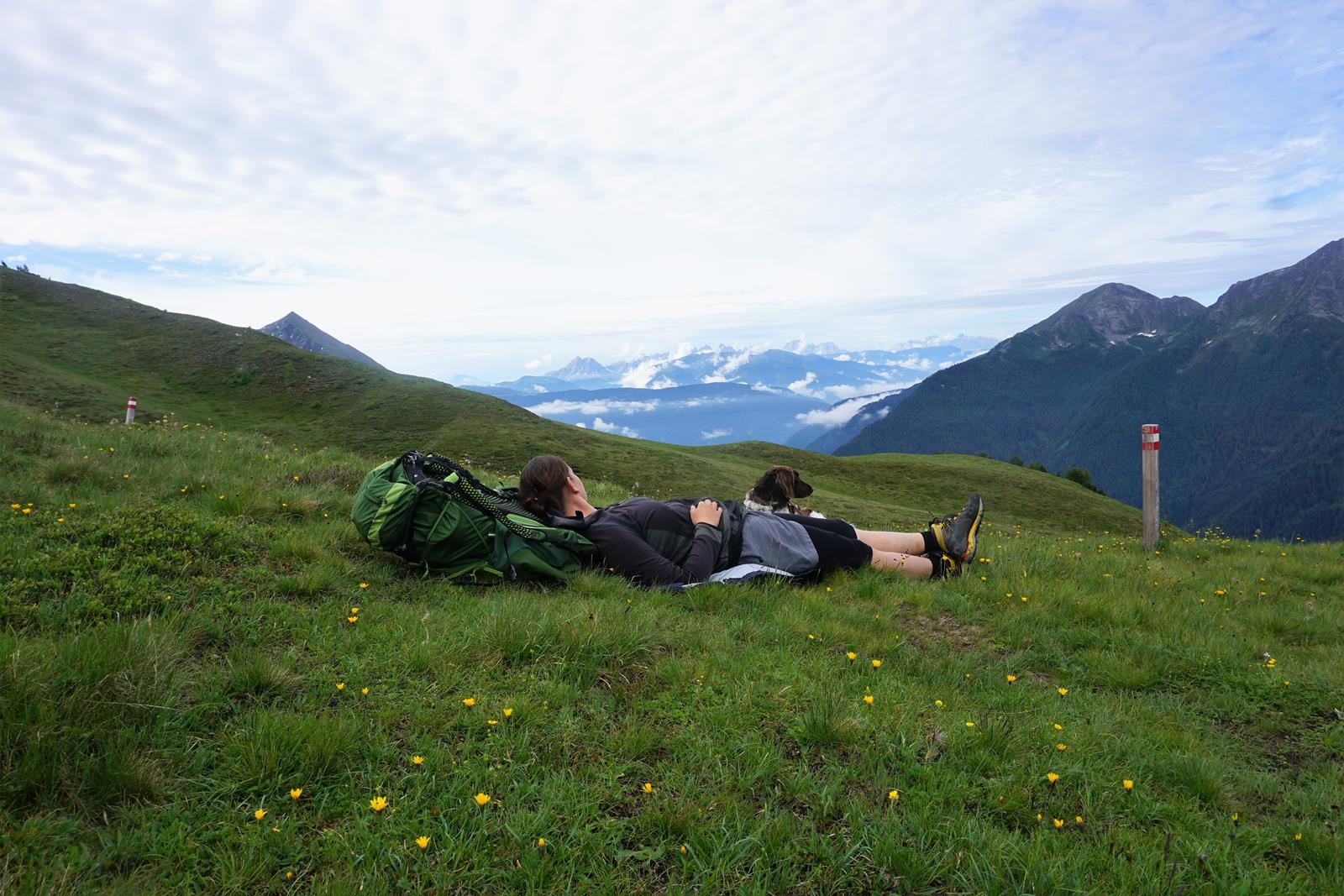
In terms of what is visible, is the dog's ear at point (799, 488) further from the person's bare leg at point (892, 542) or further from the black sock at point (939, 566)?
the black sock at point (939, 566)

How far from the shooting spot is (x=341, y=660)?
3.96 metres

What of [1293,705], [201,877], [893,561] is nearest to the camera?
[201,877]

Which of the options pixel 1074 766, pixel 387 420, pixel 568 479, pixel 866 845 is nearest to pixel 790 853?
pixel 866 845

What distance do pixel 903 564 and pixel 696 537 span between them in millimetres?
2610

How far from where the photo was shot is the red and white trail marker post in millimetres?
10477

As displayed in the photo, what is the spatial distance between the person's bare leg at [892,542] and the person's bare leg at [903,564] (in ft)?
0.50

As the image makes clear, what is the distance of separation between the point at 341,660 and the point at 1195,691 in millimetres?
6170

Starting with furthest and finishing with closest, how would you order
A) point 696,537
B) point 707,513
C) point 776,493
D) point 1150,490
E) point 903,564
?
point 1150,490
point 776,493
point 903,564
point 707,513
point 696,537

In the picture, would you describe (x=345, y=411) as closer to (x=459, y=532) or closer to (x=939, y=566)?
(x=459, y=532)

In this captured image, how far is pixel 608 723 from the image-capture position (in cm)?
359

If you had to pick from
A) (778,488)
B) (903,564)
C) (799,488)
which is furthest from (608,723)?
(799,488)

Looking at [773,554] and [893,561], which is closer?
[773,554]

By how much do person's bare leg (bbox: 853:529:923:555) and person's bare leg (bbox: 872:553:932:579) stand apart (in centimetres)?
15

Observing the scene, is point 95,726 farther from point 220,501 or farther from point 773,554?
point 773,554
